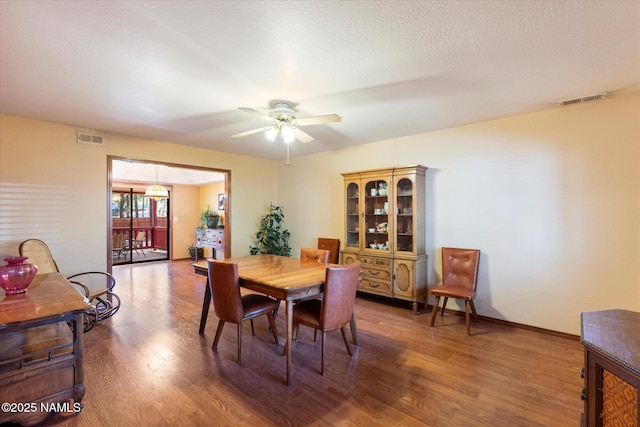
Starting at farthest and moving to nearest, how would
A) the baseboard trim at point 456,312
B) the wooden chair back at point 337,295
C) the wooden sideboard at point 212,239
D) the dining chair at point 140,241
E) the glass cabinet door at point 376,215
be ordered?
the dining chair at point 140,241, the wooden sideboard at point 212,239, the glass cabinet door at point 376,215, the baseboard trim at point 456,312, the wooden chair back at point 337,295

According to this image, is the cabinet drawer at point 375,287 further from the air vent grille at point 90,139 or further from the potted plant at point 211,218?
the potted plant at point 211,218

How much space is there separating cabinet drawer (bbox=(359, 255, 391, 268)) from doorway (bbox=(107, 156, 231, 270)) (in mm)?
4155

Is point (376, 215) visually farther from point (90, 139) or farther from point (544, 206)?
point (90, 139)

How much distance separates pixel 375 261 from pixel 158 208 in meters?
8.58

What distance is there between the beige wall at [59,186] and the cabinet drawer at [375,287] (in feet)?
11.9

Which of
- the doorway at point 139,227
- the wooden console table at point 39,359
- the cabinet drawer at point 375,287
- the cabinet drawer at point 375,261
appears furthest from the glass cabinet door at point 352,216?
the doorway at point 139,227

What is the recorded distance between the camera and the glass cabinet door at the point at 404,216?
3.98 metres

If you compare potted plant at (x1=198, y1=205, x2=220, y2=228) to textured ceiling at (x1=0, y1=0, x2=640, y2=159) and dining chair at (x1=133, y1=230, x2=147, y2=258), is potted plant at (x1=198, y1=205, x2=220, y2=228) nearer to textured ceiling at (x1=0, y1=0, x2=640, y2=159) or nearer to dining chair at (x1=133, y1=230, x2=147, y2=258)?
dining chair at (x1=133, y1=230, x2=147, y2=258)

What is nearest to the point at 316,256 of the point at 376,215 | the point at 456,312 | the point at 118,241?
the point at 376,215

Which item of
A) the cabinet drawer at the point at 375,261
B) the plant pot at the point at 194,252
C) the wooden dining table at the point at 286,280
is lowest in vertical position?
the plant pot at the point at 194,252

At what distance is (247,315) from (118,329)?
1819mm

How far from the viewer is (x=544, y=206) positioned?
317 centimetres

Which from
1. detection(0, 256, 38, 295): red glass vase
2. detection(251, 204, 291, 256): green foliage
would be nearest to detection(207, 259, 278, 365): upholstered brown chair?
detection(0, 256, 38, 295): red glass vase

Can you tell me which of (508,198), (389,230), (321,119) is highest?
(321,119)
